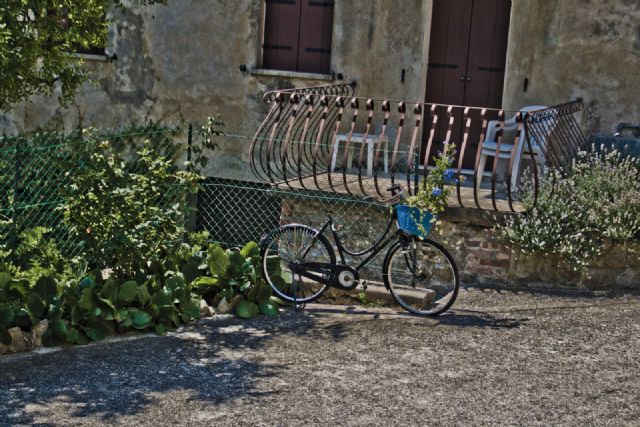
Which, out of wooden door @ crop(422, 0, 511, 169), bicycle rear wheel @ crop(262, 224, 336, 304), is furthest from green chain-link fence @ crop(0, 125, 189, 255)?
wooden door @ crop(422, 0, 511, 169)

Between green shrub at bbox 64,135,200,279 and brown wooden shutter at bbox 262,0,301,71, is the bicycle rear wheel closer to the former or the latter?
green shrub at bbox 64,135,200,279

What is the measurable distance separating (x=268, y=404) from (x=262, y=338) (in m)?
1.36

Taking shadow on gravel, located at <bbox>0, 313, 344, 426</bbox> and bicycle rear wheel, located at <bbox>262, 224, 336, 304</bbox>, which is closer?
shadow on gravel, located at <bbox>0, 313, 344, 426</bbox>

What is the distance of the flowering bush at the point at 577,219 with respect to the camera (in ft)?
28.5

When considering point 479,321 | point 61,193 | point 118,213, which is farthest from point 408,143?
point 61,193

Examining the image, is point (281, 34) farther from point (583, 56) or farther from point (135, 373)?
point (135, 373)

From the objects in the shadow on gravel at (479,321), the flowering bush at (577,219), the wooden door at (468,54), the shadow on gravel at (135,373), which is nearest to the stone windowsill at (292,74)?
the wooden door at (468,54)

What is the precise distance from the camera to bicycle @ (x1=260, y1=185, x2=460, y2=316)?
812 cm

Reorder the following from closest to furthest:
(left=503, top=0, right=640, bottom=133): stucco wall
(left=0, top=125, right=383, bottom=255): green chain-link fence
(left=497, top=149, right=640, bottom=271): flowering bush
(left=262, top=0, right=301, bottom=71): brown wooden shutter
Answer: (left=0, top=125, right=383, bottom=255): green chain-link fence < (left=497, top=149, right=640, bottom=271): flowering bush < (left=503, top=0, right=640, bottom=133): stucco wall < (left=262, top=0, right=301, bottom=71): brown wooden shutter

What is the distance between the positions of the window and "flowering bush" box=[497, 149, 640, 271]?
13.3 ft

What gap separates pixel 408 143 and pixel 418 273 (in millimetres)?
4243

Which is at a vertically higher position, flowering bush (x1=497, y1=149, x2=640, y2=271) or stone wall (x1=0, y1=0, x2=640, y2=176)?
stone wall (x1=0, y1=0, x2=640, y2=176)

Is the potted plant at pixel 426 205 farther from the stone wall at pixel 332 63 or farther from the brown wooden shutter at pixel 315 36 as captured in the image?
the brown wooden shutter at pixel 315 36

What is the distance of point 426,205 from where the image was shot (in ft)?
26.6
